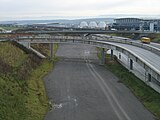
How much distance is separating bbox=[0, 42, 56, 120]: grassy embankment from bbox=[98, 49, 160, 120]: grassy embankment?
10.3m

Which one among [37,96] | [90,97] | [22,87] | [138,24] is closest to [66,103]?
[90,97]

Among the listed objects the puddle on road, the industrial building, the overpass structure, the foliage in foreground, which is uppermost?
the industrial building

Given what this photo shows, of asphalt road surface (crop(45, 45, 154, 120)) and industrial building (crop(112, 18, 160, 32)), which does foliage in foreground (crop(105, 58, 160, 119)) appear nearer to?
asphalt road surface (crop(45, 45, 154, 120))

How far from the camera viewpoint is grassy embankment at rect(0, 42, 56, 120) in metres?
27.4

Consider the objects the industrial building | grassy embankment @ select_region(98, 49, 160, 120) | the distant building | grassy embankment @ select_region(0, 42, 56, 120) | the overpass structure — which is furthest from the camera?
the distant building

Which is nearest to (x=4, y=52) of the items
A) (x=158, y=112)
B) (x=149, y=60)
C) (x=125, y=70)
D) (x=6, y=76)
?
(x=6, y=76)

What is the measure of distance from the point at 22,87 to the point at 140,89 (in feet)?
45.6

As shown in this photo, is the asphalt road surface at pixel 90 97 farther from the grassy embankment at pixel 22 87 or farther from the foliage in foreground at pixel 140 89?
the grassy embankment at pixel 22 87

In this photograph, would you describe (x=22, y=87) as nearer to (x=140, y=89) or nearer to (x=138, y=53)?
(x=140, y=89)

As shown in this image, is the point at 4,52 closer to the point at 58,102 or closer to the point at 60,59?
the point at 60,59

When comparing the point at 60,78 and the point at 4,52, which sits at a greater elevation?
the point at 4,52

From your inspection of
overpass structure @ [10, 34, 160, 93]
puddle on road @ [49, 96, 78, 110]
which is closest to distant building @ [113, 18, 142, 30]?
overpass structure @ [10, 34, 160, 93]

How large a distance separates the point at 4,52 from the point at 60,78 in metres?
12.6

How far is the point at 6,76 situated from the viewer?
117 ft
